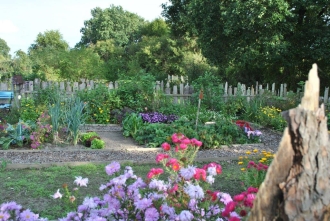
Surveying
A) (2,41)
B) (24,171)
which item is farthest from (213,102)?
(2,41)

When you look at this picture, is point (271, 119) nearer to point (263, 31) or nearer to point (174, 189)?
point (263, 31)

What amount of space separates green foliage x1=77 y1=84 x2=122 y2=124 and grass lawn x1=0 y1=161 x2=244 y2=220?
458cm

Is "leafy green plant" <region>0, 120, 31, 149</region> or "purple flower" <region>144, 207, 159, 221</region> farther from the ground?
"purple flower" <region>144, 207, 159, 221</region>

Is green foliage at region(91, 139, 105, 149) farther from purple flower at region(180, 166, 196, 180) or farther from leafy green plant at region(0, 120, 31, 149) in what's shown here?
purple flower at region(180, 166, 196, 180)

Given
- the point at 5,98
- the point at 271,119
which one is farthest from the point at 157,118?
the point at 5,98

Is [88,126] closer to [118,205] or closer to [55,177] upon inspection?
[55,177]

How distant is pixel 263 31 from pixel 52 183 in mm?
12948

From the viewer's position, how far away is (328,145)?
1.12 m

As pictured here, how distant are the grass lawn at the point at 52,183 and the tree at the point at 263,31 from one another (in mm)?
10197

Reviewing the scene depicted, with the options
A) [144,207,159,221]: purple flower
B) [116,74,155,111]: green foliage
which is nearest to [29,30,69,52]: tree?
[116,74,155,111]: green foliage

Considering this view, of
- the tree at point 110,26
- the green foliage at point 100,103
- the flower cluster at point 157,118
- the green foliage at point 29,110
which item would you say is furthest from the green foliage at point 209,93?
the tree at point 110,26

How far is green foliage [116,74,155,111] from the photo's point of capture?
34.6 feet

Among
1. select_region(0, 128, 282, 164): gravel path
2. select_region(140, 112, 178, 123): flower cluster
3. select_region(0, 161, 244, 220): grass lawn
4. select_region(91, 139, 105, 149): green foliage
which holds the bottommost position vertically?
select_region(0, 161, 244, 220): grass lawn

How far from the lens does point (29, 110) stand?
9.66m
